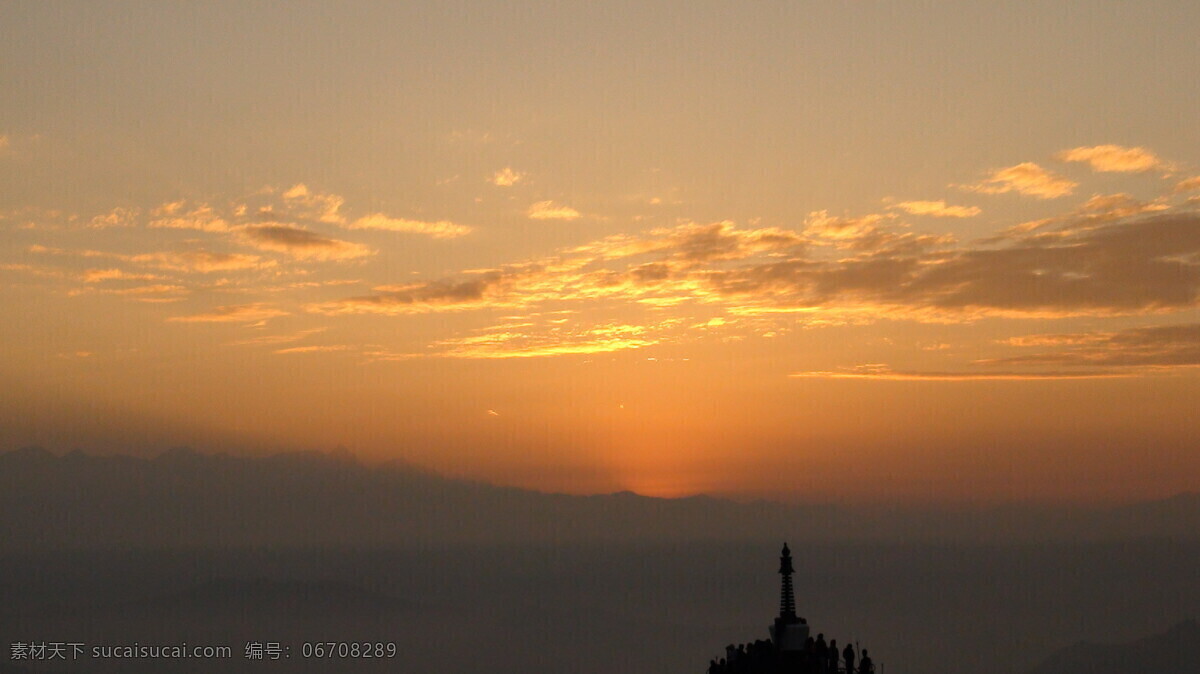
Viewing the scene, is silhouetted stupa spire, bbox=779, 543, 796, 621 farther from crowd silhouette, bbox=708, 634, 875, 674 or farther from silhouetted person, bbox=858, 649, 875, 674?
silhouetted person, bbox=858, 649, 875, 674

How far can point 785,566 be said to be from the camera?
66312 mm

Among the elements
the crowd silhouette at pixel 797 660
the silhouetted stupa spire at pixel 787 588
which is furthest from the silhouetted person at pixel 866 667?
the silhouetted stupa spire at pixel 787 588

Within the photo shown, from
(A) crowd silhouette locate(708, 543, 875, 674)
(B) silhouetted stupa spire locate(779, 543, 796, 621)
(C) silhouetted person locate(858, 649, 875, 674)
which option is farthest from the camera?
(B) silhouetted stupa spire locate(779, 543, 796, 621)

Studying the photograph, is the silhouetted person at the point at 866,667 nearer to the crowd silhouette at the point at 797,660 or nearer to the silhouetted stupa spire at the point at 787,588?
the crowd silhouette at the point at 797,660

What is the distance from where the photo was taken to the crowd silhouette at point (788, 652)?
61.4 meters

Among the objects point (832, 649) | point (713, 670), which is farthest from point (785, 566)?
point (713, 670)

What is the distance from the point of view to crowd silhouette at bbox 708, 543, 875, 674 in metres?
61.4

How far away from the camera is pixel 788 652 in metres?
64.1

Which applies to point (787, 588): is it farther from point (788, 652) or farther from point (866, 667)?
point (866, 667)

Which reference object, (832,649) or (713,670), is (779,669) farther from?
(713,670)

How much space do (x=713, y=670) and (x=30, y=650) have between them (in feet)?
216

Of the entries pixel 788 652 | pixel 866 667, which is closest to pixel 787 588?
pixel 788 652

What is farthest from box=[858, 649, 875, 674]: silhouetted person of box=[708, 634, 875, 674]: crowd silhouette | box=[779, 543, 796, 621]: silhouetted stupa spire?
box=[779, 543, 796, 621]: silhouetted stupa spire

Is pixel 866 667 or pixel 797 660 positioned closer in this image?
pixel 866 667
